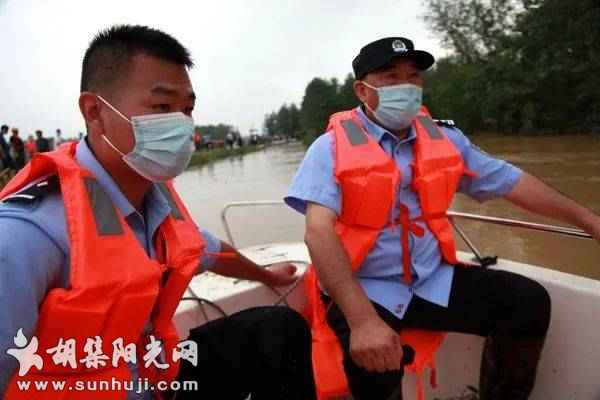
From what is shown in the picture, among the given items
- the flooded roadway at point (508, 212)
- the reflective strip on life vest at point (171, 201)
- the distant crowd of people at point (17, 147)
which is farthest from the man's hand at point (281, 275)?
the distant crowd of people at point (17, 147)

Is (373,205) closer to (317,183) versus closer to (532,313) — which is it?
(317,183)

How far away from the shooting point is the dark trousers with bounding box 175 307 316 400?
1418 mm

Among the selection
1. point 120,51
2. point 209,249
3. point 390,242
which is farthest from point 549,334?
point 120,51

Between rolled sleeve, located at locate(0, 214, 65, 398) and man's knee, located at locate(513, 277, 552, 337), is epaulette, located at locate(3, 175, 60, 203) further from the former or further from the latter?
man's knee, located at locate(513, 277, 552, 337)

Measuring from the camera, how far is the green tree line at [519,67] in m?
20.2

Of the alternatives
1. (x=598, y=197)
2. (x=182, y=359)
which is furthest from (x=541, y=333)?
(x=598, y=197)

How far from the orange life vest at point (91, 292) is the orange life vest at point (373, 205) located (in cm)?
58

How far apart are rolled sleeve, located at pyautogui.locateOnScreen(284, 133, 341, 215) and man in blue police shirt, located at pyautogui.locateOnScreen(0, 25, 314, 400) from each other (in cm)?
28

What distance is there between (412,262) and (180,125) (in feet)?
2.91

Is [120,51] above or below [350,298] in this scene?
above

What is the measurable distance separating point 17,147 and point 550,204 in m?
14.2

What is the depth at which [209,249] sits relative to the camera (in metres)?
1.60

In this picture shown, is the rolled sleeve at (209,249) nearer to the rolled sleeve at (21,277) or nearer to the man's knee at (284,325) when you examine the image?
the man's knee at (284,325)

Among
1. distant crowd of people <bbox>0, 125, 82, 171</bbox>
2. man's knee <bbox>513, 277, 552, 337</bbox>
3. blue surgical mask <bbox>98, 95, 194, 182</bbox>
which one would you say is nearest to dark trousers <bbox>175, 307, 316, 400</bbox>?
blue surgical mask <bbox>98, 95, 194, 182</bbox>
